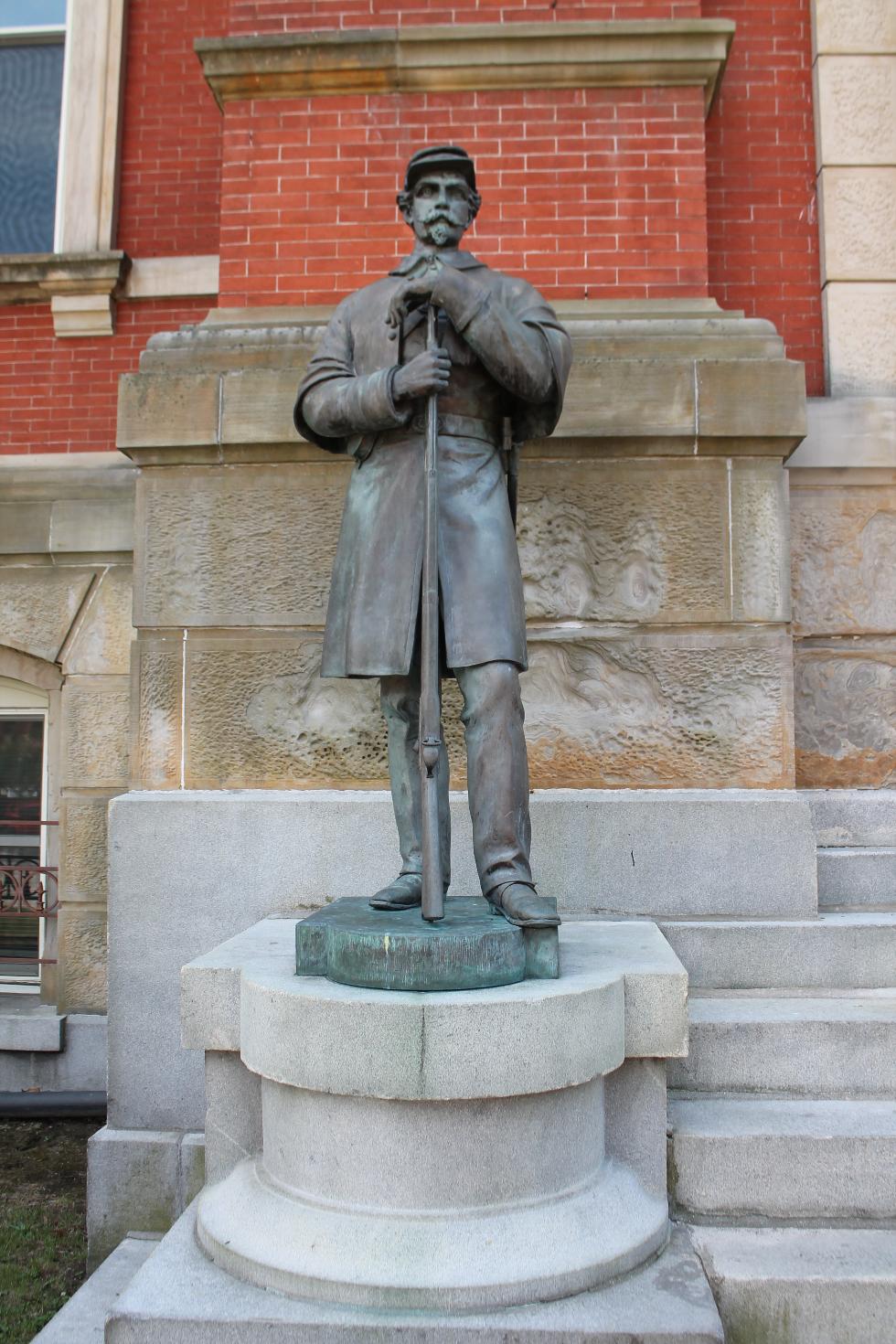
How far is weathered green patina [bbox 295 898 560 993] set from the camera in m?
2.75

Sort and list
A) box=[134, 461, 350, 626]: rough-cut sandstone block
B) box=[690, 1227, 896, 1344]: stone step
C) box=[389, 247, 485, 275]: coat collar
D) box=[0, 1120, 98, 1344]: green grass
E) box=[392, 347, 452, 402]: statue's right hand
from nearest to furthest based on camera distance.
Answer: box=[690, 1227, 896, 1344]: stone step < box=[392, 347, 452, 402]: statue's right hand < box=[389, 247, 485, 275]: coat collar < box=[0, 1120, 98, 1344]: green grass < box=[134, 461, 350, 626]: rough-cut sandstone block

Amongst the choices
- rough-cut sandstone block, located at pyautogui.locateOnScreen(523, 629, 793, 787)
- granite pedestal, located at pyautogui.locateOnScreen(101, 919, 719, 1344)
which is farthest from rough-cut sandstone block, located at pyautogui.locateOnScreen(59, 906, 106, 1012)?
granite pedestal, located at pyautogui.locateOnScreen(101, 919, 719, 1344)

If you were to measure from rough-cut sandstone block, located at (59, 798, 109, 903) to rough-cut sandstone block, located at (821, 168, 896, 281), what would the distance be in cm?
407

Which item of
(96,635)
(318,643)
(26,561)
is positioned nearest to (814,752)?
(318,643)

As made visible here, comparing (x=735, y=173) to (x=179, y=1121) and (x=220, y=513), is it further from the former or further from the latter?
(x=179, y=1121)

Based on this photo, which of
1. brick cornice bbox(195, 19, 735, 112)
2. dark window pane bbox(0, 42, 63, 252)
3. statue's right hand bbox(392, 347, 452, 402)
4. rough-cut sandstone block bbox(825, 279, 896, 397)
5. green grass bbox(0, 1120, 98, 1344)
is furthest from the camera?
dark window pane bbox(0, 42, 63, 252)

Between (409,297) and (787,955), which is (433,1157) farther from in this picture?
(409,297)

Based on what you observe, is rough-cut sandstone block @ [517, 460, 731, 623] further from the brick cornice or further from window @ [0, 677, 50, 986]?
window @ [0, 677, 50, 986]

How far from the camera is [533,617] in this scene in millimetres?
4344

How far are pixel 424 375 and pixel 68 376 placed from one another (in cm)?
316

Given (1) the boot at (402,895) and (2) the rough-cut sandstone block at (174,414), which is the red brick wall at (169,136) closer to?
(2) the rough-cut sandstone block at (174,414)

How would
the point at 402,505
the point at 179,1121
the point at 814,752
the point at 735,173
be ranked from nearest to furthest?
1. the point at 402,505
2. the point at 179,1121
3. the point at 814,752
4. the point at 735,173

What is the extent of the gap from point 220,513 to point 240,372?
0.55 meters

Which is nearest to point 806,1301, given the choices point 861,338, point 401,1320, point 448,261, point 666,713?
point 401,1320
